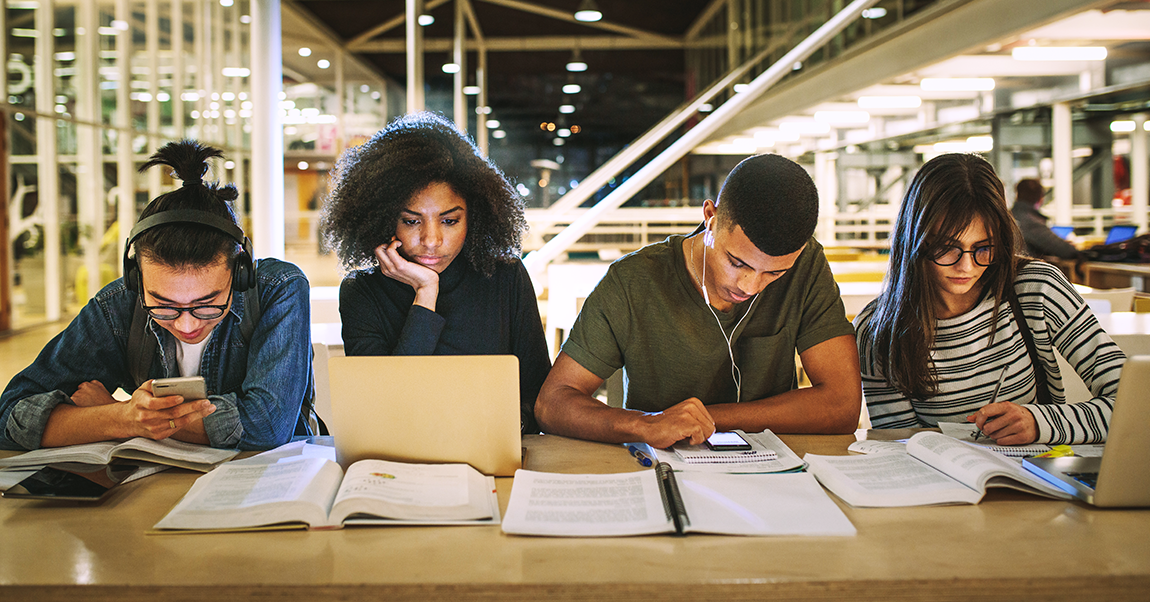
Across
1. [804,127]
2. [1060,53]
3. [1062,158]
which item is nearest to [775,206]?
[1060,53]

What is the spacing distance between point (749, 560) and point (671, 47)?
1633cm

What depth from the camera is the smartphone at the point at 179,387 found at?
138cm

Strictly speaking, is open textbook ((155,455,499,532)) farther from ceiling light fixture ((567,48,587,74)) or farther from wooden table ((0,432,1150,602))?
ceiling light fixture ((567,48,587,74))

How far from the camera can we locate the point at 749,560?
97cm

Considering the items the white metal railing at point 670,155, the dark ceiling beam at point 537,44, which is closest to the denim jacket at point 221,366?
the white metal railing at point 670,155

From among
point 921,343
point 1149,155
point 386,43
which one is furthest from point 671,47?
point 921,343

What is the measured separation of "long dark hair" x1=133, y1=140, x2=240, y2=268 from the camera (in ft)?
4.79

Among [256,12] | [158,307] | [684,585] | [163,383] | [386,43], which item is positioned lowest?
[684,585]

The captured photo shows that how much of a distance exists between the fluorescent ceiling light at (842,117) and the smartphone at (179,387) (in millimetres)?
9311

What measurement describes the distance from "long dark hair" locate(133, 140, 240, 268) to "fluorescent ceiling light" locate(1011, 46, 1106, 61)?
19.9ft

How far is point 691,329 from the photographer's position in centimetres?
175

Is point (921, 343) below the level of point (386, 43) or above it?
below

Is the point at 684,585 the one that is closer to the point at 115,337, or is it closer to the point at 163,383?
the point at 163,383

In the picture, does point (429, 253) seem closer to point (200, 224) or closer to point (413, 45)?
point (200, 224)
